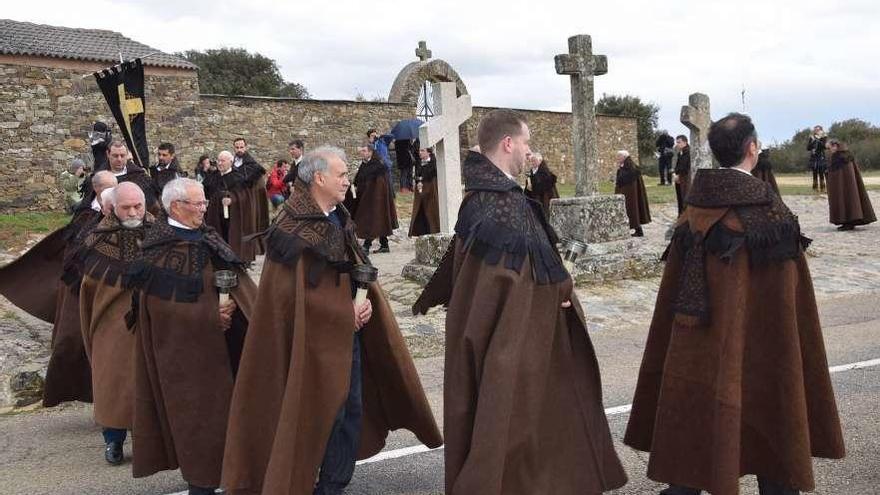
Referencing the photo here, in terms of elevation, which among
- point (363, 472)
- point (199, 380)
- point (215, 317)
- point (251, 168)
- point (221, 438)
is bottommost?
point (363, 472)

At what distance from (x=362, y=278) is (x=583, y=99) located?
8302 mm

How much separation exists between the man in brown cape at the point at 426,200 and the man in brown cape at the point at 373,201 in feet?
2.21

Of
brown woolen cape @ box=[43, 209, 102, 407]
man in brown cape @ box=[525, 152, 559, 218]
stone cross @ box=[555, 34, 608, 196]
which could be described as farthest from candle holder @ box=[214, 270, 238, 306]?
man in brown cape @ box=[525, 152, 559, 218]

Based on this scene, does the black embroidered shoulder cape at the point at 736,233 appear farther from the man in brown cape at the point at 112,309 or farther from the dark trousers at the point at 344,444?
the man in brown cape at the point at 112,309

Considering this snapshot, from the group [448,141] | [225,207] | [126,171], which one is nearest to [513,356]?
[126,171]

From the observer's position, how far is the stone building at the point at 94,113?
59.1 ft

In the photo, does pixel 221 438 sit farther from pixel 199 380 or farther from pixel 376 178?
pixel 376 178

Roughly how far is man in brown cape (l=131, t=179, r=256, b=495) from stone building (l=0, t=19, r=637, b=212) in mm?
15410

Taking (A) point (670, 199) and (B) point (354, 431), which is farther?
(A) point (670, 199)

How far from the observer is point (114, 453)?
526 cm

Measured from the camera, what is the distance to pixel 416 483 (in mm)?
4641

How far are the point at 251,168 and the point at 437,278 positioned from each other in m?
9.25

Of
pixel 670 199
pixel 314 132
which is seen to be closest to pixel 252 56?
pixel 314 132

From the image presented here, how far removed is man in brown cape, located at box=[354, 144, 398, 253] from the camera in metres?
14.2
